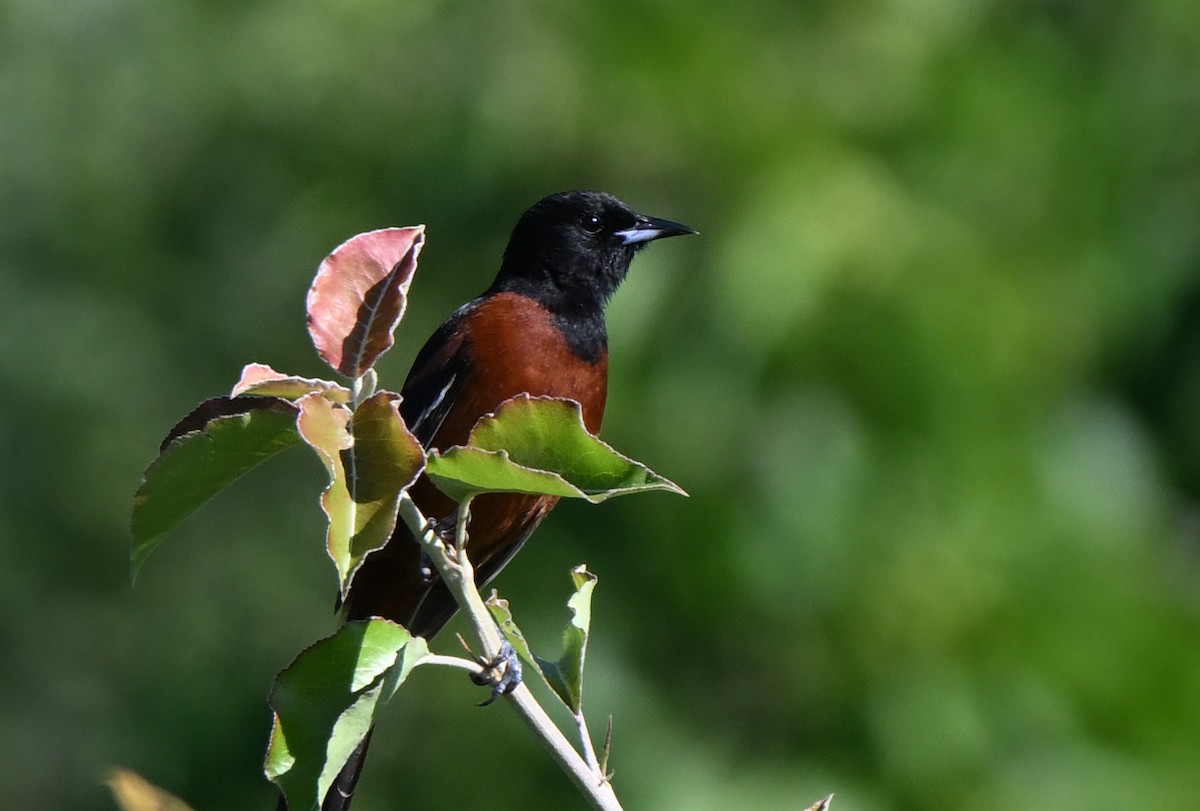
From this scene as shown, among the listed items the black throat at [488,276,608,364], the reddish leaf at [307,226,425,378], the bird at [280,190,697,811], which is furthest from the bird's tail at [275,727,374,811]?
the reddish leaf at [307,226,425,378]

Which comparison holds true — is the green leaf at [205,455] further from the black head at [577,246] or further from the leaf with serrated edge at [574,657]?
the black head at [577,246]

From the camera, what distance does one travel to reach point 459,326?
10.9ft

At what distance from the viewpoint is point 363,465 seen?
1.38m

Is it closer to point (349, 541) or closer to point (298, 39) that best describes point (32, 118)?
point (298, 39)

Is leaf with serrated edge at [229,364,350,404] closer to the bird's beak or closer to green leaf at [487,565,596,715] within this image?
green leaf at [487,565,596,715]

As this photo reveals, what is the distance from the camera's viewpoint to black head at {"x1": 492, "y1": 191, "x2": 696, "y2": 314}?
3562mm

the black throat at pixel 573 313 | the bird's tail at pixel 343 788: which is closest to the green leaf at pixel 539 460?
the bird's tail at pixel 343 788

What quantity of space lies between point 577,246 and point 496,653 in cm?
222

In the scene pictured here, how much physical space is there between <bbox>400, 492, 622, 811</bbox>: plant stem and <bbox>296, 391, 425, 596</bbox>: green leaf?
25mm

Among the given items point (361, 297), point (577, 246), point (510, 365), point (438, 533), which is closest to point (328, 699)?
point (438, 533)

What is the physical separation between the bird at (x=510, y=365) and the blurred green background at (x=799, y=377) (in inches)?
17.4

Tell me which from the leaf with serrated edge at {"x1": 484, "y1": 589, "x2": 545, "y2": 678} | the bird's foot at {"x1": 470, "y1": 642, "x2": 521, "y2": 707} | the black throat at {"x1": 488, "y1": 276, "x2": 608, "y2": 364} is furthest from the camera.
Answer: the black throat at {"x1": 488, "y1": 276, "x2": 608, "y2": 364}

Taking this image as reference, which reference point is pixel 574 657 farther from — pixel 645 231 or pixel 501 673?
pixel 645 231

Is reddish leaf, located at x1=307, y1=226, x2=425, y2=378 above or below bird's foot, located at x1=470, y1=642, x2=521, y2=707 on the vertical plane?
above
